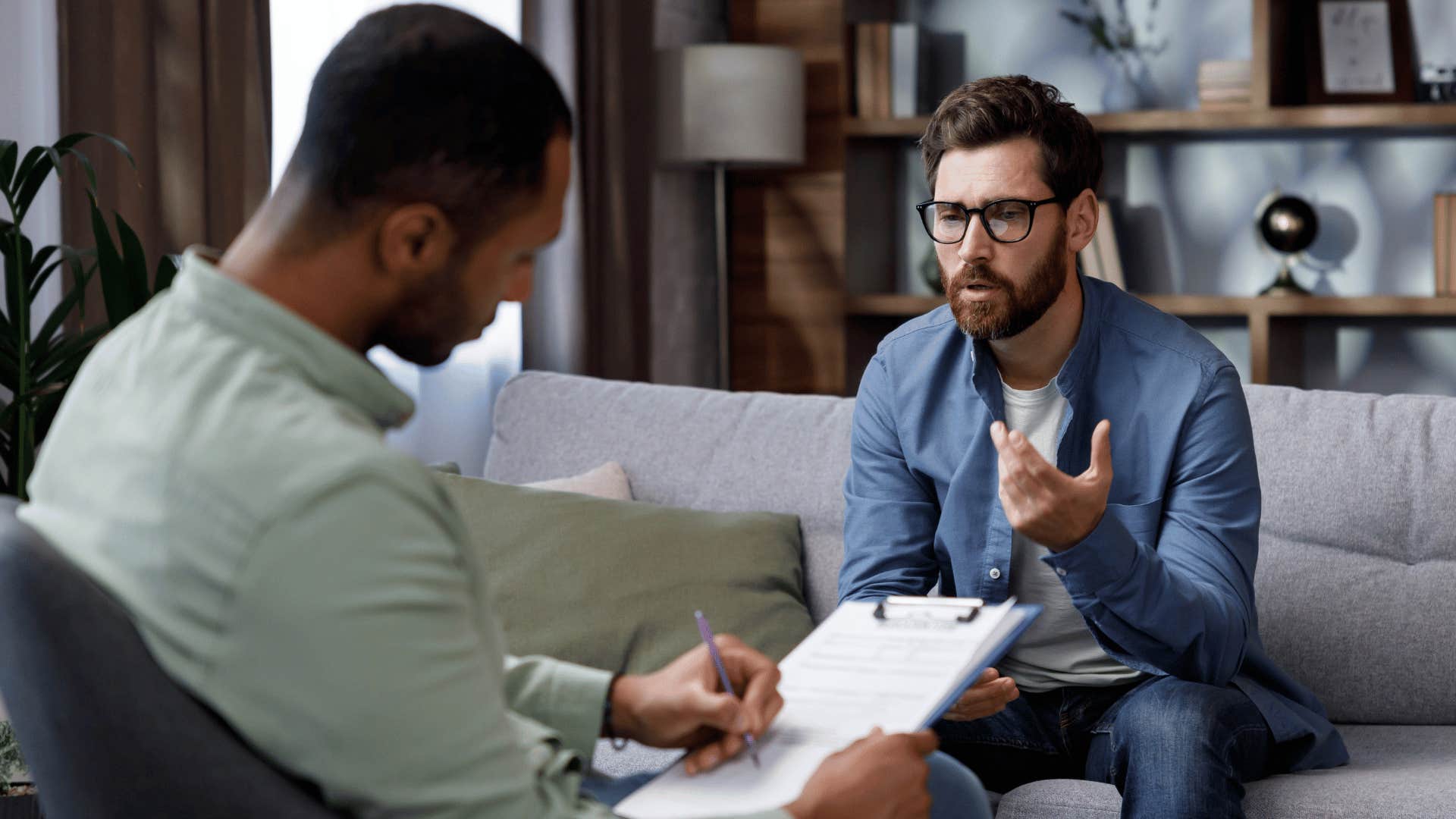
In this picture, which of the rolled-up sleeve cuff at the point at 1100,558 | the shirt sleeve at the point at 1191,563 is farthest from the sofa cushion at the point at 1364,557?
the rolled-up sleeve cuff at the point at 1100,558

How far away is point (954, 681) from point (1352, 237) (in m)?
3.25

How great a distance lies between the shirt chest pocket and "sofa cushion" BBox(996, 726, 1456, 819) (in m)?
0.28

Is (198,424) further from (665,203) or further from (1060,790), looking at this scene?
(665,203)

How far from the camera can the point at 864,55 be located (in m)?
3.87

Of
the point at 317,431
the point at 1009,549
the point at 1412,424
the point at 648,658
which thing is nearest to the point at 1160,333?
the point at 1009,549

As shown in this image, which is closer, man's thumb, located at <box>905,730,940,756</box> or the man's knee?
man's thumb, located at <box>905,730,940,756</box>

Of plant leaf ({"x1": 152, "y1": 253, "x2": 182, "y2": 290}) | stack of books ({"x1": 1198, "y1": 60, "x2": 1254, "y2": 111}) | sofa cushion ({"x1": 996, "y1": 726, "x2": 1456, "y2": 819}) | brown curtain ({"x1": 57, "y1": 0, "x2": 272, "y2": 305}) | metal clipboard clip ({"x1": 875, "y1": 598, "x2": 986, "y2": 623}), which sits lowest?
sofa cushion ({"x1": 996, "y1": 726, "x2": 1456, "y2": 819})

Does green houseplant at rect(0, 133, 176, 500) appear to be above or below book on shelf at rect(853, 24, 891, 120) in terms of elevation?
below

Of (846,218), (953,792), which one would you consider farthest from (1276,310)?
(953,792)

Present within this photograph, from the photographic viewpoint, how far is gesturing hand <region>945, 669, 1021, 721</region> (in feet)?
4.83

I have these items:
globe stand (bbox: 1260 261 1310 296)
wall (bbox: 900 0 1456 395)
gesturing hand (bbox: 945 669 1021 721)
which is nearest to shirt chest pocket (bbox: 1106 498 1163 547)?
gesturing hand (bbox: 945 669 1021 721)

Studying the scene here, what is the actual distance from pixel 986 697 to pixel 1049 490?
0.87ft

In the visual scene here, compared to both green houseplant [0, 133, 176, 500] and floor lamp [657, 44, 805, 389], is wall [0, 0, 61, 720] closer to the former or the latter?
green houseplant [0, 133, 176, 500]

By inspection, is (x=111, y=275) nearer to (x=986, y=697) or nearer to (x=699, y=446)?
(x=699, y=446)
